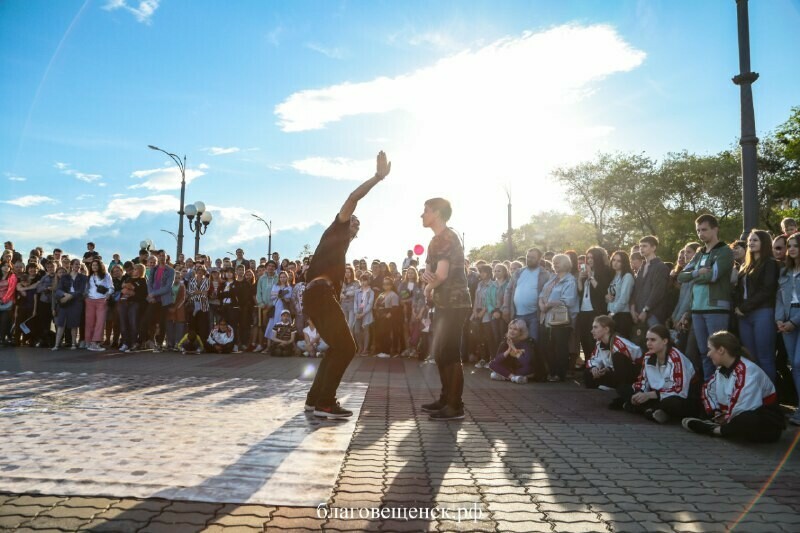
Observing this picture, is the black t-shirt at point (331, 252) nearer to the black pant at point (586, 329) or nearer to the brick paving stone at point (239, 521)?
the brick paving stone at point (239, 521)

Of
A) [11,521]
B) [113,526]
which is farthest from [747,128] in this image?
[11,521]

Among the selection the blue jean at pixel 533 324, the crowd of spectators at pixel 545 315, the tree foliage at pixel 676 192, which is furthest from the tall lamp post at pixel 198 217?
the tree foliage at pixel 676 192

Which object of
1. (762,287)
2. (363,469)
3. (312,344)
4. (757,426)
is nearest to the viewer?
(363,469)

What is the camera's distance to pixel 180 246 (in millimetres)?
21047

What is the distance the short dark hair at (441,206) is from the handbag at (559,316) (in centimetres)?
445

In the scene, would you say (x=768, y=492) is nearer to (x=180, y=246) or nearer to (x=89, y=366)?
(x=89, y=366)

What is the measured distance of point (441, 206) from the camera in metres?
5.80

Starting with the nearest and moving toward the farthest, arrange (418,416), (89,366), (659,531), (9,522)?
(9,522) → (659,531) → (418,416) → (89,366)

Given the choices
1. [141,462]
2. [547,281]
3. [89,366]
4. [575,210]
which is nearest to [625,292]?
[547,281]

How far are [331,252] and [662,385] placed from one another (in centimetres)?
381

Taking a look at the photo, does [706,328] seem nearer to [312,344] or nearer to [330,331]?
[330,331]

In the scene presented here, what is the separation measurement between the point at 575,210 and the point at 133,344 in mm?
48561

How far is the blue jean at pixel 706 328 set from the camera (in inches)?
269

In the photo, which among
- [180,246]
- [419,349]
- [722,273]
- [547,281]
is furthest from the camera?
[180,246]
